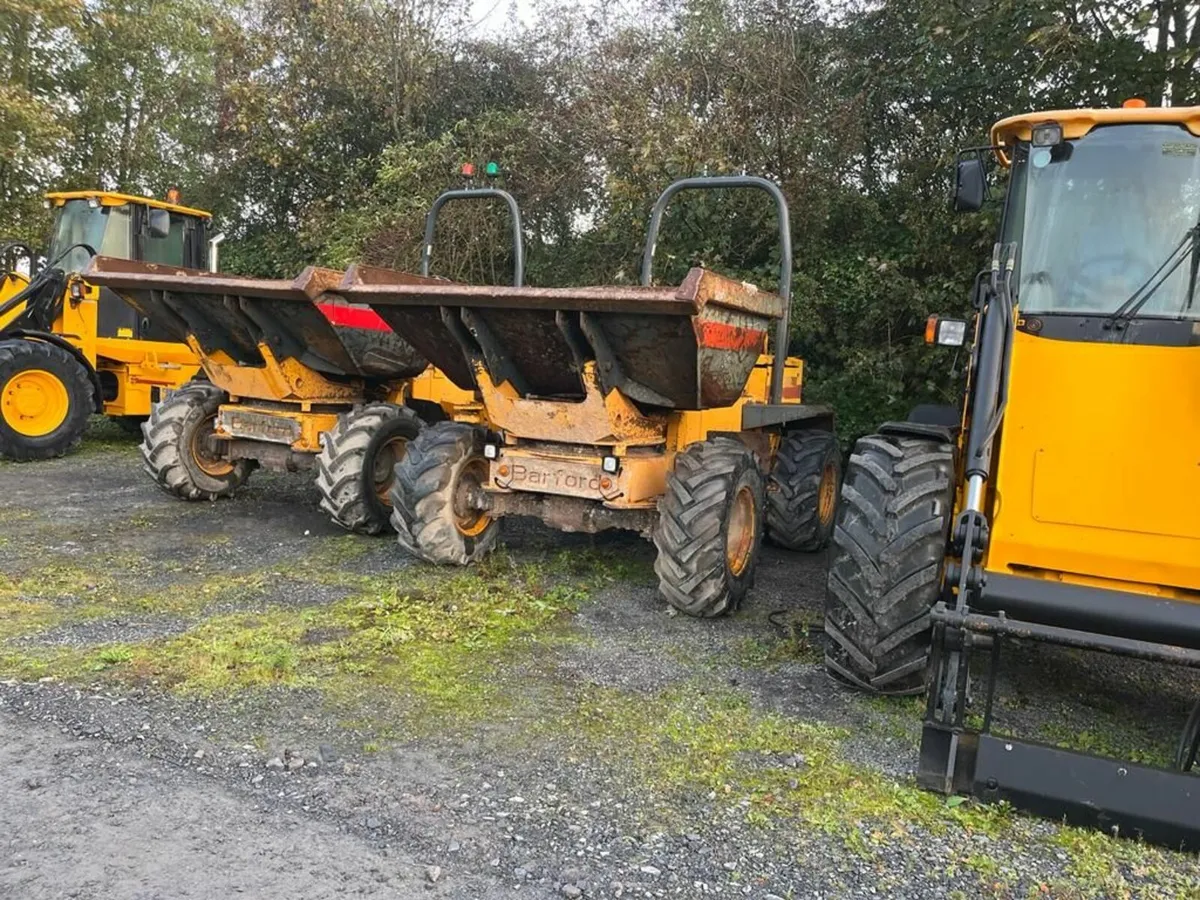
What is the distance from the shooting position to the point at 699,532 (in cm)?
491

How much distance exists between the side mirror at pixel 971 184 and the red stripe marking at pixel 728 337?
1.27 metres

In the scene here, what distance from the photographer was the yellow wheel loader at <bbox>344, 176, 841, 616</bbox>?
15.6 feet

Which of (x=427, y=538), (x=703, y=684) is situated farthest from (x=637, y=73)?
(x=703, y=684)

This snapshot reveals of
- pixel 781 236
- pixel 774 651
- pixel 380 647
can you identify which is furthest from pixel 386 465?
pixel 774 651

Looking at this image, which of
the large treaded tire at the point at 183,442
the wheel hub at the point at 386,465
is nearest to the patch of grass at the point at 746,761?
the wheel hub at the point at 386,465

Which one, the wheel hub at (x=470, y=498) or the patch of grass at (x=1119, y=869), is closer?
the patch of grass at (x=1119, y=869)

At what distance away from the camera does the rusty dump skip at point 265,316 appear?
20.1 ft

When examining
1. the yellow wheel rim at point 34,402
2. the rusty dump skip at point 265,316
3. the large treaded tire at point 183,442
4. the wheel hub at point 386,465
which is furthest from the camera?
the yellow wheel rim at point 34,402

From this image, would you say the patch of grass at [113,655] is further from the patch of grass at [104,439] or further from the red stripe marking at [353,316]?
the patch of grass at [104,439]

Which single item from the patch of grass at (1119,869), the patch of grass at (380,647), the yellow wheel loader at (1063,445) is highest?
the yellow wheel loader at (1063,445)

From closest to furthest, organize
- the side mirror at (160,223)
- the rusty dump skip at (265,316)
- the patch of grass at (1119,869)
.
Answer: the patch of grass at (1119,869) → the rusty dump skip at (265,316) → the side mirror at (160,223)

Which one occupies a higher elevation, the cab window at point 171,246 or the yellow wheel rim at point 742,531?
the cab window at point 171,246

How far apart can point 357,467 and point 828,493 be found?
3.75 metres

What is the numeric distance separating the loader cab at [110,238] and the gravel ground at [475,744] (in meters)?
5.29
